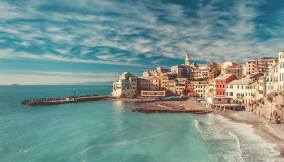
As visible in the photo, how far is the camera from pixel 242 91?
95.2 meters

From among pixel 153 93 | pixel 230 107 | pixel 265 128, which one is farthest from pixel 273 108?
pixel 153 93

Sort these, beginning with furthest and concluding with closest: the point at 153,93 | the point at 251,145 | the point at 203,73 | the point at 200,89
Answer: the point at 203,73, the point at 153,93, the point at 200,89, the point at 251,145

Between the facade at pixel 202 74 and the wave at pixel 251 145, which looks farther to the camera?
the facade at pixel 202 74

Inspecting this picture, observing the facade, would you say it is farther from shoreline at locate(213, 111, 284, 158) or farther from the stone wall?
the stone wall

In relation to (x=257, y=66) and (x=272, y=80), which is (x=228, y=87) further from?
(x=257, y=66)

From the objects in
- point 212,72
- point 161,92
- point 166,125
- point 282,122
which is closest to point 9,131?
point 166,125

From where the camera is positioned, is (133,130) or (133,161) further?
(133,130)

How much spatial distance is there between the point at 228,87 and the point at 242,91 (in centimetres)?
932

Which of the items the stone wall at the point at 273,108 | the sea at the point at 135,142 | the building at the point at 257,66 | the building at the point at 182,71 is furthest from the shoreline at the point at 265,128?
the building at the point at 182,71

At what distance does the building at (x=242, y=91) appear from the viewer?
91.1 m

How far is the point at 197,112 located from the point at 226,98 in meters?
19.3

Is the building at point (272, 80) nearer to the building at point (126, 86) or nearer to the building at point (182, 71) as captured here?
the building at point (126, 86)

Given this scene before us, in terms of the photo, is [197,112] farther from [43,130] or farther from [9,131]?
[9,131]

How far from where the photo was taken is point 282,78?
222 feet
